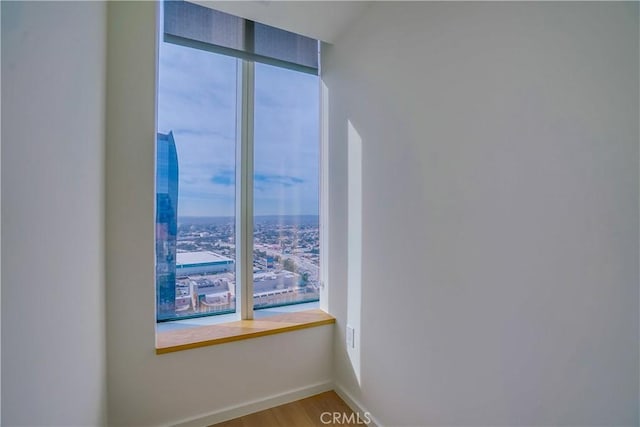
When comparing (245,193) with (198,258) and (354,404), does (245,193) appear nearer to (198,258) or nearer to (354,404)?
(198,258)

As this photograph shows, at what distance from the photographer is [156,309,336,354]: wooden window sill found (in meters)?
1.53

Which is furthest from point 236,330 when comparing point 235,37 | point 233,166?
point 235,37

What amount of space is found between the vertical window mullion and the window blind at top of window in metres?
A: 0.12

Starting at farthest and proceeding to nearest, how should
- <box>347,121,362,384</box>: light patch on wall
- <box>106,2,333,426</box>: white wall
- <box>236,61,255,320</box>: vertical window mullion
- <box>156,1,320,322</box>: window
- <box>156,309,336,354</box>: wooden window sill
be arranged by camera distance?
1. <box>236,61,255,320</box>: vertical window mullion
2. <box>156,1,320,322</box>: window
3. <box>347,121,362,384</box>: light patch on wall
4. <box>156,309,336,354</box>: wooden window sill
5. <box>106,2,333,426</box>: white wall

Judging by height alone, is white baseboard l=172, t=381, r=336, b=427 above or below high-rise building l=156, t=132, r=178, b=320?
below

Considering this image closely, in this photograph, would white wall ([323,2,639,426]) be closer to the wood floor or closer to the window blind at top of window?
the wood floor

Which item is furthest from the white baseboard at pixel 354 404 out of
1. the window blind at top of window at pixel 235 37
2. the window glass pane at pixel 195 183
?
the window blind at top of window at pixel 235 37

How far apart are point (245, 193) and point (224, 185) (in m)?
0.15

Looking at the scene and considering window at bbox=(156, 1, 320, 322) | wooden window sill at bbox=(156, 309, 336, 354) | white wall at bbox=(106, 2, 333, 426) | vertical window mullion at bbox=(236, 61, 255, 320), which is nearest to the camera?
white wall at bbox=(106, 2, 333, 426)

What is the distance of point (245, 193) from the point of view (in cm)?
192

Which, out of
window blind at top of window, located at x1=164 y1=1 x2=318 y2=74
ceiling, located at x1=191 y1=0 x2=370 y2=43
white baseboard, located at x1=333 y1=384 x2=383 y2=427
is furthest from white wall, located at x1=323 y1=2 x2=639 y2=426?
window blind at top of window, located at x1=164 y1=1 x2=318 y2=74

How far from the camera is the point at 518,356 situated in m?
0.89

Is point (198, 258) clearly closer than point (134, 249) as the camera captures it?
No

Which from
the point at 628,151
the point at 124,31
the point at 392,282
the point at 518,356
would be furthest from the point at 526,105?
the point at 124,31
